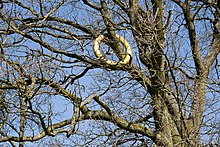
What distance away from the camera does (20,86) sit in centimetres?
729

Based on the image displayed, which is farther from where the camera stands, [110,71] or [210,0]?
[210,0]

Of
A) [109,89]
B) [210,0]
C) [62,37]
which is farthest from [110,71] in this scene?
[210,0]

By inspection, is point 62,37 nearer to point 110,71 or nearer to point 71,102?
point 110,71

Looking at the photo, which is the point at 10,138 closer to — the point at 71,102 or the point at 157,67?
the point at 71,102

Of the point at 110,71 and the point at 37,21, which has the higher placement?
the point at 37,21

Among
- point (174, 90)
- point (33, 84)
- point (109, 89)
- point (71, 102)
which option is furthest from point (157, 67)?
point (33, 84)

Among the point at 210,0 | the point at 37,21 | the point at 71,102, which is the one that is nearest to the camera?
the point at 71,102

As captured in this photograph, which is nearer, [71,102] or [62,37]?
[71,102]

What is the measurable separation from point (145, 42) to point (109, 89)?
1285 millimetres

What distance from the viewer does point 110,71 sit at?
30.5 feet

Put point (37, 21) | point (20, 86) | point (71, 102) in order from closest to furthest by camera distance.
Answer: point (20, 86)
point (71, 102)
point (37, 21)

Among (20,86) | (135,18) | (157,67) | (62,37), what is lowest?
(20,86)

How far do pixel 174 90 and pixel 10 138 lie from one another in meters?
3.68

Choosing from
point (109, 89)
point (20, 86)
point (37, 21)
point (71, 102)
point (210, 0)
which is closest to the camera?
point (20, 86)
